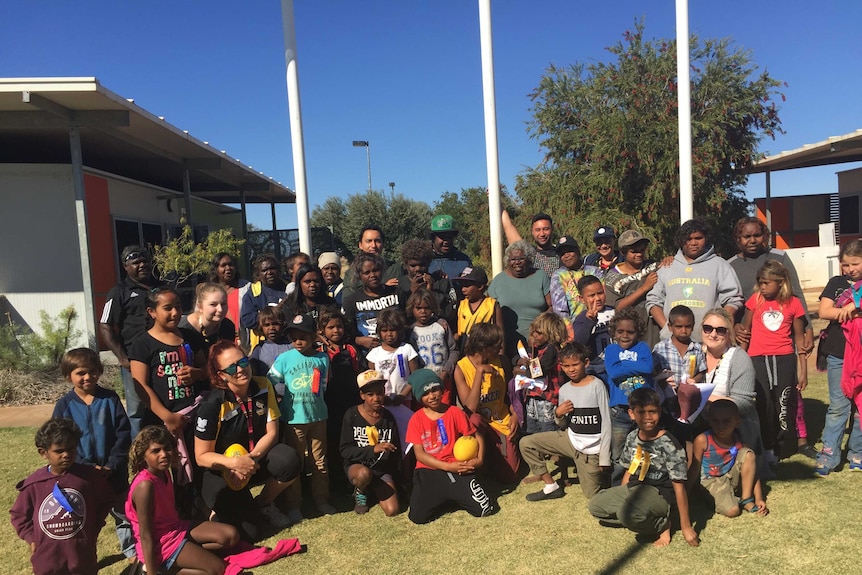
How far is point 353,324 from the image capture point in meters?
4.61

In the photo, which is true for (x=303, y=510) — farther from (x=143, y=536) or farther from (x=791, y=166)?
(x=791, y=166)

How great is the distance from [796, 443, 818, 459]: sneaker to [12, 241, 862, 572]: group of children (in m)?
0.20

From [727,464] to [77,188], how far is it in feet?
27.0

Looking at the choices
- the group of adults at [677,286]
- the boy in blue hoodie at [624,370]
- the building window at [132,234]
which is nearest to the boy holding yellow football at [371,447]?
the group of adults at [677,286]

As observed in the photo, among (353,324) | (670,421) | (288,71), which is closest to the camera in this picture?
(670,421)

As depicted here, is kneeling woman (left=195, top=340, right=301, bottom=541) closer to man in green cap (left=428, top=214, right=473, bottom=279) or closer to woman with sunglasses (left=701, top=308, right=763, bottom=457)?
man in green cap (left=428, top=214, right=473, bottom=279)

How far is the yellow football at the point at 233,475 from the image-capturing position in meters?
3.59

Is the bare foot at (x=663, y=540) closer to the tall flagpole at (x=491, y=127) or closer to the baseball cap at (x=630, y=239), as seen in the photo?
the baseball cap at (x=630, y=239)

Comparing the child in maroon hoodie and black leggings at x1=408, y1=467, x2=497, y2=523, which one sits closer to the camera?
the child in maroon hoodie

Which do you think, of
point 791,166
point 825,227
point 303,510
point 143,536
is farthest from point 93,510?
point 825,227

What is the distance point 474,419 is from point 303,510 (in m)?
1.36

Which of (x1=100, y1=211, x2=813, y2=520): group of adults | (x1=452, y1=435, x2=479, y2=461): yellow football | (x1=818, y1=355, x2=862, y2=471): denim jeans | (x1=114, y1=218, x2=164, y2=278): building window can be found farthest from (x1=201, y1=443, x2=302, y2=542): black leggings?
(x1=114, y1=218, x2=164, y2=278): building window

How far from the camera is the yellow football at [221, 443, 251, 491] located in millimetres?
3587

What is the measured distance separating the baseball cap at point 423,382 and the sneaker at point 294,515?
110 centimetres
